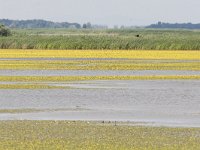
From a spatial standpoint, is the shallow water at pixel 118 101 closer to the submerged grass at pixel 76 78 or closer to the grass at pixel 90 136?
the grass at pixel 90 136

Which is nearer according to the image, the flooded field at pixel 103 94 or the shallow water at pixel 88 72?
the flooded field at pixel 103 94

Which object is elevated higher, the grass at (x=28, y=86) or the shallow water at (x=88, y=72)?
the grass at (x=28, y=86)

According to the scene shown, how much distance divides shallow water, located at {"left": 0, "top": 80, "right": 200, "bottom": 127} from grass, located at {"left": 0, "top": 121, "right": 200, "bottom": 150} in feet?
5.59

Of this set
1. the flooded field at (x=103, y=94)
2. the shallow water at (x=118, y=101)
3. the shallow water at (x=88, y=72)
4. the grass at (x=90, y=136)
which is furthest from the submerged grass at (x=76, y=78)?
the grass at (x=90, y=136)

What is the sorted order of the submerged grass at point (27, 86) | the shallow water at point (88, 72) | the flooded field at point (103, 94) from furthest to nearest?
the shallow water at point (88, 72) < the submerged grass at point (27, 86) < the flooded field at point (103, 94)

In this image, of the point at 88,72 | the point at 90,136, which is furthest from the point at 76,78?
the point at 90,136

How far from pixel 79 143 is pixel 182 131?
3261 mm

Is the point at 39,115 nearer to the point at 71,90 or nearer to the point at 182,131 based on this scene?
the point at 182,131

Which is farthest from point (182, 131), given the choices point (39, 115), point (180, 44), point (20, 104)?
point (180, 44)

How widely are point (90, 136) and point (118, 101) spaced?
9453 mm

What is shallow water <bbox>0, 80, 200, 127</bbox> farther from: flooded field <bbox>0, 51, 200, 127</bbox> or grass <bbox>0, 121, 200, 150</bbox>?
grass <bbox>0, 121, 200, 150</bbox>

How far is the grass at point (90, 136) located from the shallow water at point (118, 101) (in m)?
1.70

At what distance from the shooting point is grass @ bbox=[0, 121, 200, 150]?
1864 centimetres

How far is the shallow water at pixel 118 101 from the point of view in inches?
960
